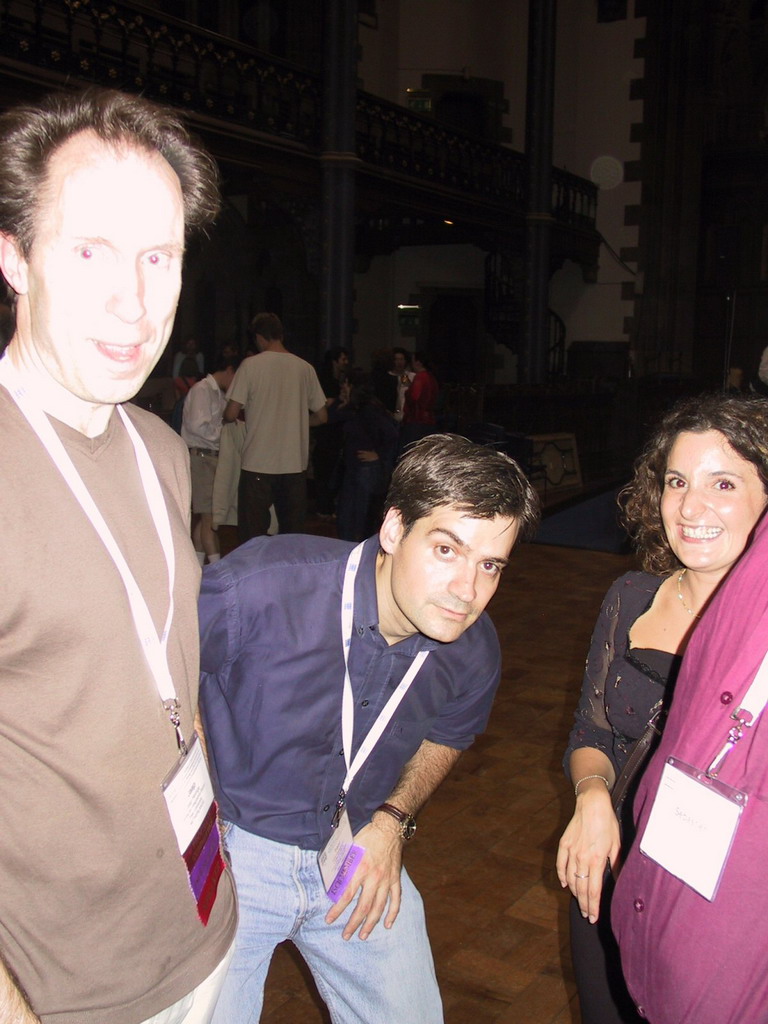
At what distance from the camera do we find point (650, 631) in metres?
2.02

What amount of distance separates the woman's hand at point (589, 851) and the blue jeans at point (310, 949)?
345 mm

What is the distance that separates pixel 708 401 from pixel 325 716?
1.05 meters

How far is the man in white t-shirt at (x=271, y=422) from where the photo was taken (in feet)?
19.5

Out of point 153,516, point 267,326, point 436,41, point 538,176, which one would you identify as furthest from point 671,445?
point 436,41

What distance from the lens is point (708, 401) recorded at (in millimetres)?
1993

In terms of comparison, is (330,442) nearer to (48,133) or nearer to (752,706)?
(48,133)

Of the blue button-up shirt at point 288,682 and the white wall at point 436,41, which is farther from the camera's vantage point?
the white wall at point 436,41

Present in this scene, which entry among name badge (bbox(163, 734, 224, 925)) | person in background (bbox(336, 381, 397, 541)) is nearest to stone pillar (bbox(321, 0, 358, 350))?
person in background (bbox(336, 381, 397, 541))

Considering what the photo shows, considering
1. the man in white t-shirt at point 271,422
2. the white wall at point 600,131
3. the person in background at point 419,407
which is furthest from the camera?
the white wall at point 600,131

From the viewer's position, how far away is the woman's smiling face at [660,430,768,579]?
73.7 inches

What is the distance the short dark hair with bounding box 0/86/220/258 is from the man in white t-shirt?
4622 mm

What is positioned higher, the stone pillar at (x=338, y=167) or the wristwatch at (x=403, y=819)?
the stone pillar at (x=338, y=167)

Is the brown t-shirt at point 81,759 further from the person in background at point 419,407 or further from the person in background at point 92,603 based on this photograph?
the person in background at point 419,407

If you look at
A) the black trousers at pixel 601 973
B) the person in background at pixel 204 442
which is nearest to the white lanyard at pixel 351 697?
the black trousers at pixel 601 973
